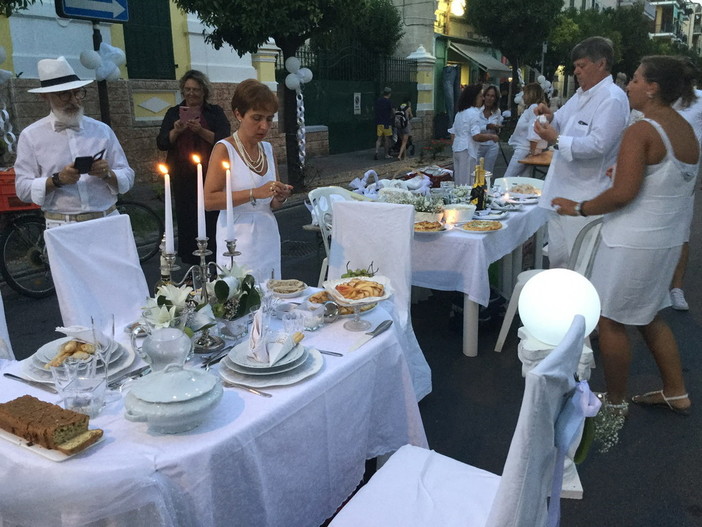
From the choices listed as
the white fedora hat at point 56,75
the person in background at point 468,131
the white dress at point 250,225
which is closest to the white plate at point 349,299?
the white dress at point 250,225

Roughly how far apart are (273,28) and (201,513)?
8.57 meters

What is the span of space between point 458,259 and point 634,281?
49.0 inches

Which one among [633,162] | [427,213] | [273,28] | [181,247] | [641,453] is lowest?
[641,453]

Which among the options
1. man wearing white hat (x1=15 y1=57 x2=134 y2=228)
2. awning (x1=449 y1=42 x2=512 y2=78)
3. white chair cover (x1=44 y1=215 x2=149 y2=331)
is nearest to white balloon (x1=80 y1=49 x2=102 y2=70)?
man wearing white hat (x1=15 y1=57 x2=134 y2=228)

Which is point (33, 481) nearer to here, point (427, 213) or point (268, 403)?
point (268, 403)

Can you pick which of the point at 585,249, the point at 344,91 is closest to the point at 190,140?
the point at 585,249

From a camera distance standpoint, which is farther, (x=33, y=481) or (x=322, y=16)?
(x=322, y=16)

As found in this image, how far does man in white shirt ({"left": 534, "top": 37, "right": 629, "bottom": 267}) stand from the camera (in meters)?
3.86

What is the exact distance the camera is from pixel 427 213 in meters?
4.20

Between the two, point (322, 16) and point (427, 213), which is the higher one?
point (322, 16)

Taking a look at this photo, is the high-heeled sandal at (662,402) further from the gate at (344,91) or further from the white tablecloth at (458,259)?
the gate at (344,91)

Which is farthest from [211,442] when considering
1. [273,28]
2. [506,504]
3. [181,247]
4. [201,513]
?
[273,28]

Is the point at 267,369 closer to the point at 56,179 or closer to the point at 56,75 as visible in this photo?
the point at 56,179

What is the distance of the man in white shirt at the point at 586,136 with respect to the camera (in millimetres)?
3863
